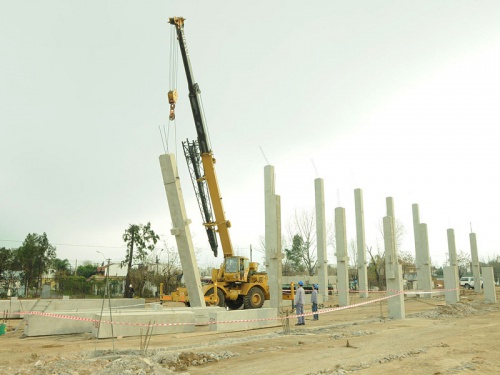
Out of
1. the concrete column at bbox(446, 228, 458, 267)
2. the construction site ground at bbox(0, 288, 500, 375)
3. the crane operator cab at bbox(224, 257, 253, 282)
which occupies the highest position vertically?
the concrete column at bbox(446, 228, 458, 267)

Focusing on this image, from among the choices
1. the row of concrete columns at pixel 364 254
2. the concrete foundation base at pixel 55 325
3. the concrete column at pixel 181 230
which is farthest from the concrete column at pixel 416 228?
the concrete foundation base at pixel 55 325

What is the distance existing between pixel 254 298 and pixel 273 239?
4931mm

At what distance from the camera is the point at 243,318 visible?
1313 centimetres

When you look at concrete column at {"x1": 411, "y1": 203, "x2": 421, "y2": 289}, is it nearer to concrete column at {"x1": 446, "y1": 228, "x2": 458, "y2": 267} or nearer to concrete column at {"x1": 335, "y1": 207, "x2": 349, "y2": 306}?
concrete column at {"x1": 446, "y1": 228, "x2": 458, "y2": 267}

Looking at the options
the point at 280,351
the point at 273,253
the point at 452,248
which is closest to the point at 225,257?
the point at 273,253

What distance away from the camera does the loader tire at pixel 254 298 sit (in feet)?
64.0

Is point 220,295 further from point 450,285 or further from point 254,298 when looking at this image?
point 450,285

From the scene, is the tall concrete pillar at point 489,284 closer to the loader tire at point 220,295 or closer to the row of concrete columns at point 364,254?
the row of concrete columns at point 364,254

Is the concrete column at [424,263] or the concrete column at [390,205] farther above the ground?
the concrete column at [390,205]

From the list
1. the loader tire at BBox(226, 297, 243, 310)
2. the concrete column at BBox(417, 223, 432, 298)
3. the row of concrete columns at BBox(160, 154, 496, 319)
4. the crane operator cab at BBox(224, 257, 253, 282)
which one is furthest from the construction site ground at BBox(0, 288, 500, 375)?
the concrete column at BBox(417, 223, 432, 298)

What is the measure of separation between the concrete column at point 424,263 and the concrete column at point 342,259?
24.3 ft

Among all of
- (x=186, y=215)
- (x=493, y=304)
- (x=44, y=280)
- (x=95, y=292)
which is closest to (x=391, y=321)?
(x=186, y=215)

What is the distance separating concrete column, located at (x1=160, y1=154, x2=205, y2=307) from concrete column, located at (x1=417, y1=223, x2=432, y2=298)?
18.6 meters

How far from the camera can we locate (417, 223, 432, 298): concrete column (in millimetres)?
29609
